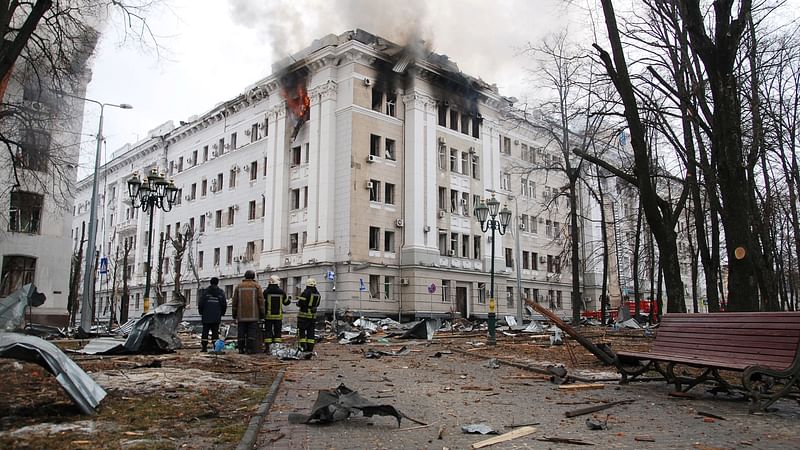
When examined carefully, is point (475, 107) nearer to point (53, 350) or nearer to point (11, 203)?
point (11, 203)

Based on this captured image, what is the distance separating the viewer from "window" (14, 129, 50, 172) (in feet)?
57.3

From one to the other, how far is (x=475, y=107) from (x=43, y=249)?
1165 inches

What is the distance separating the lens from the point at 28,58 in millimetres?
13953

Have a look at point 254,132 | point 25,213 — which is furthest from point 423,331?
point 254,132

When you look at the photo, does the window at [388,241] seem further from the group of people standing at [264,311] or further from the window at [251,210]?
the group of people standing at [264,311]

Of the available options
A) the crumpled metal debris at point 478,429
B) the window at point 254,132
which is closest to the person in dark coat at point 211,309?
the crumpled metal debris at point 478,429

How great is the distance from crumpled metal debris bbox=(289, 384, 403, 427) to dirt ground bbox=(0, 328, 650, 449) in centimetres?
69

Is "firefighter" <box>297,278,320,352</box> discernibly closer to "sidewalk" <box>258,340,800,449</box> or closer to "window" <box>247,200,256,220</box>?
"sidewalk" <box>258,340,800,449</box>

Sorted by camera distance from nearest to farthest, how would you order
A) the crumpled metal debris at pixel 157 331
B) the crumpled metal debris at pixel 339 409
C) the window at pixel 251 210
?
the crumpled metal debris at pixel 339 409, the crumpled metal debris at pixel 157 331, the window at pixel 251 210

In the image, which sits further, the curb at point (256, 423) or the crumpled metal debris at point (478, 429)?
the crumpled metal debris at point (478, 429)

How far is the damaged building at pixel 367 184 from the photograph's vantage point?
3591cm

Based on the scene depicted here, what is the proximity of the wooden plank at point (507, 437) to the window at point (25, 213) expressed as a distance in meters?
29.6

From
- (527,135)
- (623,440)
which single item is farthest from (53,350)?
(527,135)

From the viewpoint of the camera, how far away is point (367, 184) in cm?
3619
